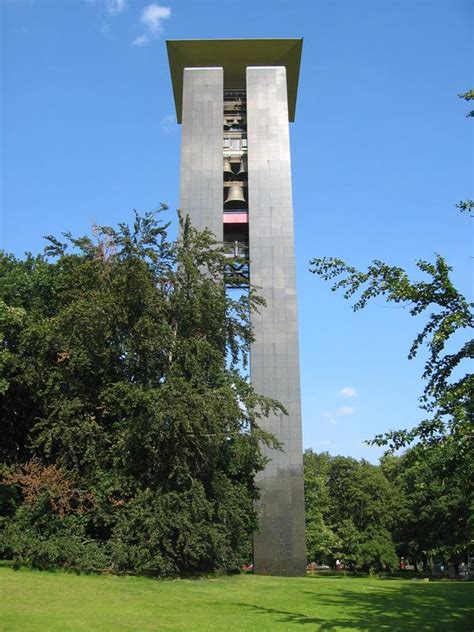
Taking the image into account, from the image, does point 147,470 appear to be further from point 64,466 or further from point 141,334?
point 141,334

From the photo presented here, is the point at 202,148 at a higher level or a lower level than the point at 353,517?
higher

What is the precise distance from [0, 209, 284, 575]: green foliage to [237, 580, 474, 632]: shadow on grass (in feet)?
16.7

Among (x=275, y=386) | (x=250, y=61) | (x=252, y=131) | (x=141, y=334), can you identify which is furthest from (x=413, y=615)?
(x=250, y=61)

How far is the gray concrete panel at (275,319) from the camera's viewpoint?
1014 inches

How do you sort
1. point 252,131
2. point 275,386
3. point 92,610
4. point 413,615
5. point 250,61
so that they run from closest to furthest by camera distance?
point 92,610 < point 413,615 < point 275,386 < point 252,131 < point 250,61

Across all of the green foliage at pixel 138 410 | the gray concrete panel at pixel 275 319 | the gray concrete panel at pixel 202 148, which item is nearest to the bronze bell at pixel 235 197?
the gray concrete panel at pixel 275 319

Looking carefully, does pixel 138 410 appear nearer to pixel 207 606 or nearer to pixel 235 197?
pixel 207 606

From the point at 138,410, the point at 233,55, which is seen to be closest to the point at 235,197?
the point at 233,55

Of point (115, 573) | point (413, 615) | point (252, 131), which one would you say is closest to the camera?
point (413, 615)

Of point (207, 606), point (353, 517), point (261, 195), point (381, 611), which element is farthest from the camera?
point (353, 517)

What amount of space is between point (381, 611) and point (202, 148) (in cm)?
2572

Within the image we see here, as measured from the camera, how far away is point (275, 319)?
2934 cm

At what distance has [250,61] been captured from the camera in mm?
35594

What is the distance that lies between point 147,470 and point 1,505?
6.64 m
